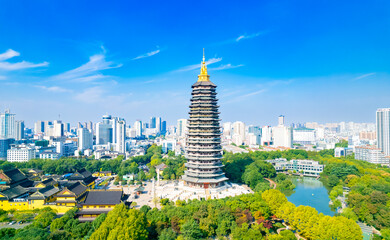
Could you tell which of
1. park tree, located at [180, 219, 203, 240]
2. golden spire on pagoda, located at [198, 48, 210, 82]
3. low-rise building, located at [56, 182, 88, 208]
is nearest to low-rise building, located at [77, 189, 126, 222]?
low-rise building, located at [56, 182, 88, 208]

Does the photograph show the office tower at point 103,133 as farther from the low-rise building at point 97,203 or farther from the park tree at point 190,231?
the park tree at point 190,231

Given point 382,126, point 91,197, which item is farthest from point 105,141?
point 382,126

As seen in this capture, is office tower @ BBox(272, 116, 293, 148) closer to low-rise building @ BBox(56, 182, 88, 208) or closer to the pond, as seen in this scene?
the pond

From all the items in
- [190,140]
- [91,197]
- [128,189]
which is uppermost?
[190,140]

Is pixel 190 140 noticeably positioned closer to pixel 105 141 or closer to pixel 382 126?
pixel 382 126

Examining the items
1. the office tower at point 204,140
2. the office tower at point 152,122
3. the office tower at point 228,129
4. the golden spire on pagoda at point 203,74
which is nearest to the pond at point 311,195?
the office tower at point 204,140
